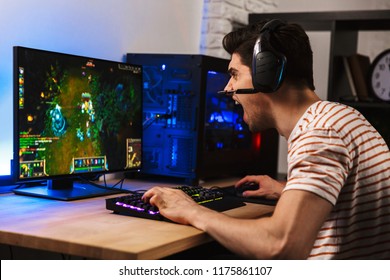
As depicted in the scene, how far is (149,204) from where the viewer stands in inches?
59.5

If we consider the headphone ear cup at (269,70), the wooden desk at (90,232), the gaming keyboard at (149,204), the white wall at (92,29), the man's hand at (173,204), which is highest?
the white wall at (92,29)

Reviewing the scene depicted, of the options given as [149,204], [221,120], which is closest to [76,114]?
[149,204]

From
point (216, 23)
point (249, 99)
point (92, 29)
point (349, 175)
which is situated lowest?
point (349, 175)

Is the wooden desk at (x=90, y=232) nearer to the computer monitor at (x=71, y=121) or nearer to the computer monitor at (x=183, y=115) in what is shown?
the computer monitor at (x=71, y=121)

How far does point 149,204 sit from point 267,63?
0.45 meters

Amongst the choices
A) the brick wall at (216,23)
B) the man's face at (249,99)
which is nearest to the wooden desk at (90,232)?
the man's face at (249,99)

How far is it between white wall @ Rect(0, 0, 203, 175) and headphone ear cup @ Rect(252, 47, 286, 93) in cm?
77

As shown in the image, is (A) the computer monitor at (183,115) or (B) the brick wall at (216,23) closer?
(A) the computer monitor at (183,115)

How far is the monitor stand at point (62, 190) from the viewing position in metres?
1.72

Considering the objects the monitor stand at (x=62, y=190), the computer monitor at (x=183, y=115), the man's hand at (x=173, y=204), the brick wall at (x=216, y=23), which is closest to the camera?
the man's hand at (x=173, y=204)

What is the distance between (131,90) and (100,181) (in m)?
0.35

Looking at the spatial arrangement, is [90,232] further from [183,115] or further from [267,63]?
[183,115]

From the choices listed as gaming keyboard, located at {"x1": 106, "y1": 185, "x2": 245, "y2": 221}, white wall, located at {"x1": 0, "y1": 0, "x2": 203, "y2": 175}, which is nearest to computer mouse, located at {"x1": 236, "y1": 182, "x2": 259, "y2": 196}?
gaming keyboard, located at {"x1": 106, "y1": 185, "x2": 245, "y2": 221}
